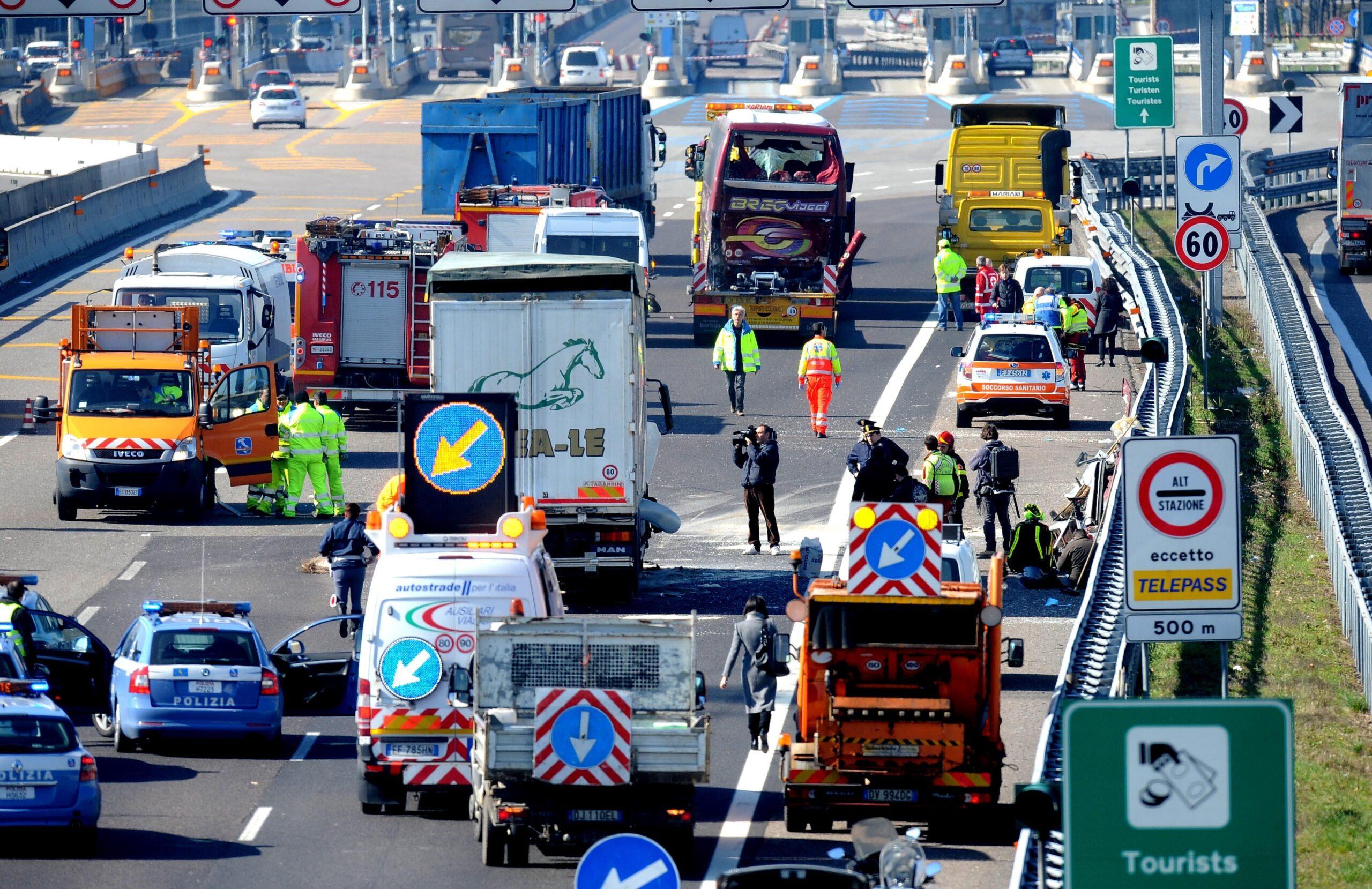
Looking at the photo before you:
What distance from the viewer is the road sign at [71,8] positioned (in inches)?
824

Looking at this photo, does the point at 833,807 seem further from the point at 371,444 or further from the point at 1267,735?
the point at 371,444

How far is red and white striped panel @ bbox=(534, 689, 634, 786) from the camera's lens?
15.0 metres

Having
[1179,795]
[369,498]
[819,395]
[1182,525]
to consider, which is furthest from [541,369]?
[1179,795]

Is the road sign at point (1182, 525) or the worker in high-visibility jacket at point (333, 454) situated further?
the worker in high-visibility jacket at point (333, 454)

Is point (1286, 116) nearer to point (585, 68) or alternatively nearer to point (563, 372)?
point (563, 372)

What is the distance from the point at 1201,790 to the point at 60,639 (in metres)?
15.7

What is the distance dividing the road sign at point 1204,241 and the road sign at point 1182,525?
36.6ft

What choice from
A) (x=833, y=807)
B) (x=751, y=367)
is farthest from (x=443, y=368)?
(x=751, y=367)

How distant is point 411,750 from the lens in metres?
16.5

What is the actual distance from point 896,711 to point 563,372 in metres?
8.22

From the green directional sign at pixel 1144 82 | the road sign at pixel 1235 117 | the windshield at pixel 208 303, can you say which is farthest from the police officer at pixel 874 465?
the green directional sign at pixel 1144 82

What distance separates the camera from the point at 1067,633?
899 inches

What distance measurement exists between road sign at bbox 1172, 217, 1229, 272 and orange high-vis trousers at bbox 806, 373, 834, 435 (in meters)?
8.35

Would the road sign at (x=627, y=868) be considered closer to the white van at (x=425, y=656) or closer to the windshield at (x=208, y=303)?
Result: the white van at (x=425, y=656)
